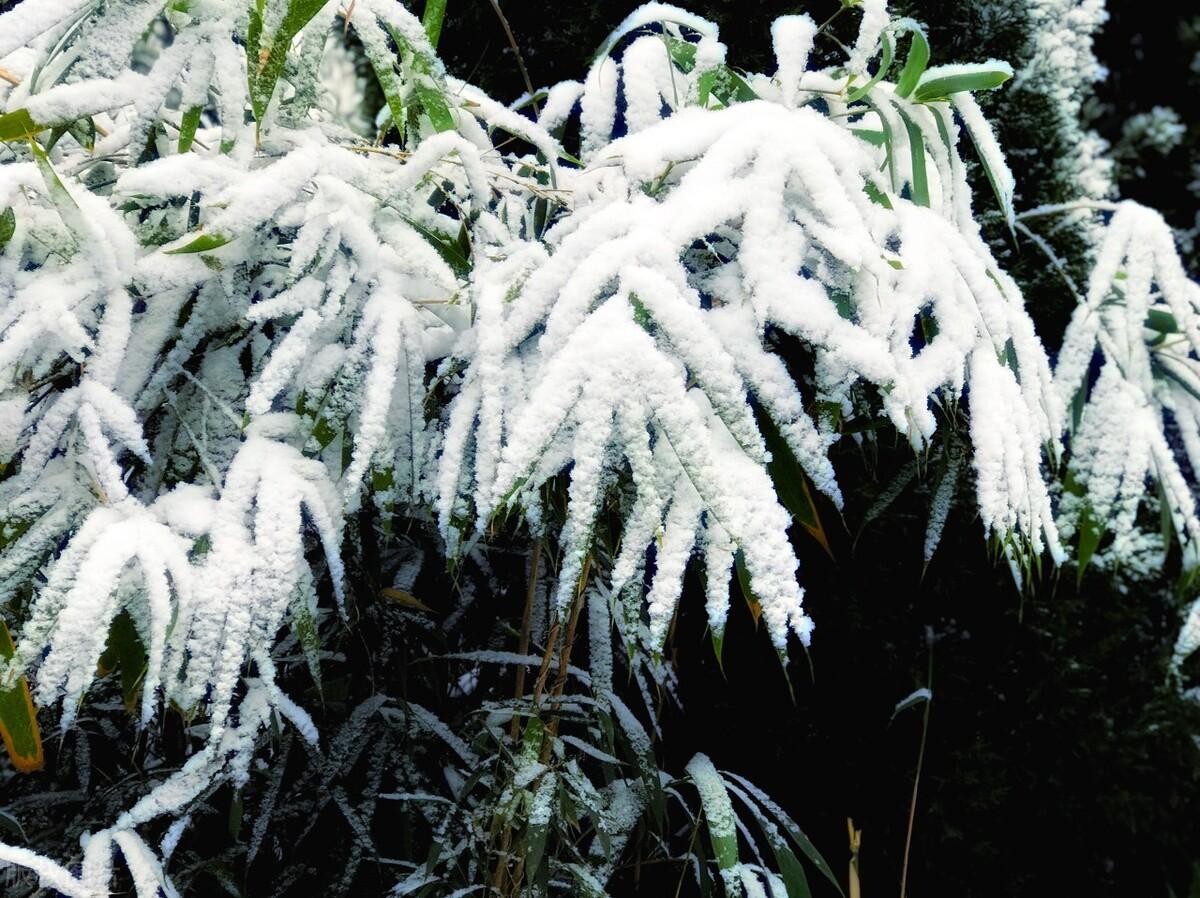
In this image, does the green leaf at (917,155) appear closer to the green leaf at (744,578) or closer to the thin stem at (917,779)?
the green leaf at (744,578)

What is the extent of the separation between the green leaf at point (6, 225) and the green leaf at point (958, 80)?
2.22 ft

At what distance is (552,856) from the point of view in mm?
978

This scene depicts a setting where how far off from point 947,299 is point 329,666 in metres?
0.73

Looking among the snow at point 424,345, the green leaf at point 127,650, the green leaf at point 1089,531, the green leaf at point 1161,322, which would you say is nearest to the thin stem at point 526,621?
the snow at point 424,345

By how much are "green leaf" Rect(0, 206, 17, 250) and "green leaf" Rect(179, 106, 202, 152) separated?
13cm

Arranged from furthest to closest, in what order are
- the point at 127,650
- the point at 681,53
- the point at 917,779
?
the point at 917,779
the point at 681,53
the point at 127,650

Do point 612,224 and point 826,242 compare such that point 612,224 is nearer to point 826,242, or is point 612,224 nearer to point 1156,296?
point 826,242

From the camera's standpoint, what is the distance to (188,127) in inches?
29.7

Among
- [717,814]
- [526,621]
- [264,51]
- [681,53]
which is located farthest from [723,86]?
[717,814]

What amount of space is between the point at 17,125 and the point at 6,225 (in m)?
0.09

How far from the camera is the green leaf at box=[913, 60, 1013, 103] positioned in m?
0.76

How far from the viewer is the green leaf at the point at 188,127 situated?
2.44ft

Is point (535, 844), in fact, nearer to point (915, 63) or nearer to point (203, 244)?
point (203, 244)

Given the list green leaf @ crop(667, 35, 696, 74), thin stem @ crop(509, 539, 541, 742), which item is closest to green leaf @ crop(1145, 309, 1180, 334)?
green leaf @ crop(667, 35, 696, 74)
